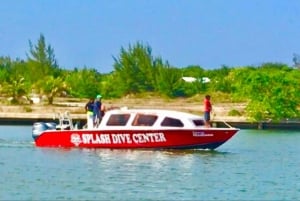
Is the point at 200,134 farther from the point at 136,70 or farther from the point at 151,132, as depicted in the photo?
the point at 136,70

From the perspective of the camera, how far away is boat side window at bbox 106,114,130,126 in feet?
152

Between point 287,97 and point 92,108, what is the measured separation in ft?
119

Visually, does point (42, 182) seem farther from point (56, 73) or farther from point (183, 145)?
point (56, 73)

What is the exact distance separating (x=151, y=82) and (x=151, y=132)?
244 ft

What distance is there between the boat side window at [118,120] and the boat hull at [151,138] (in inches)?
13.5

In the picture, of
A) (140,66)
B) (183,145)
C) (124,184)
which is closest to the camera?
(124,184)

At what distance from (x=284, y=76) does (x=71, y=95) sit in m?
32.8

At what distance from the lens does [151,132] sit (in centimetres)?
4584

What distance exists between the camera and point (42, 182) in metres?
34.2

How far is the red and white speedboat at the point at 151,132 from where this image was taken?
150 ft

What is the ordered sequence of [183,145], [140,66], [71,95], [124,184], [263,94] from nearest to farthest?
[124,184] → [183,145] → [263,94] → [71,95] → [140,66]

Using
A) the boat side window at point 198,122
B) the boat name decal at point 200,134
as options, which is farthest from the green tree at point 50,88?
the boat name decal at point 200,134

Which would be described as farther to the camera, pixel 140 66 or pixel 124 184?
pixel 140 66

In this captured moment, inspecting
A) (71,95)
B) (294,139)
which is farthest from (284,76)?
(71,95)
